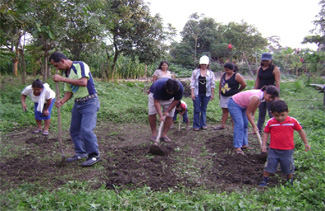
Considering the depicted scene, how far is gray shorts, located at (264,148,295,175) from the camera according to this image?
3.39m

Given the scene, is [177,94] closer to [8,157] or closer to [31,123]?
[8,157]

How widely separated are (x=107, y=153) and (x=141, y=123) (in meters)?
2.69

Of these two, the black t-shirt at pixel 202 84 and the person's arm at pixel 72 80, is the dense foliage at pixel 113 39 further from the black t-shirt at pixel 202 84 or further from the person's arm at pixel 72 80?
the black t-shirt at pixel 202 84

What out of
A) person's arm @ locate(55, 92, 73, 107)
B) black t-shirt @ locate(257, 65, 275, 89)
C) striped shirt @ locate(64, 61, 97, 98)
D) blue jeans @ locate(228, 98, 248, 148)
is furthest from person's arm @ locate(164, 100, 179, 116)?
black t-shirt @ locate(257, 65, 275, 89)

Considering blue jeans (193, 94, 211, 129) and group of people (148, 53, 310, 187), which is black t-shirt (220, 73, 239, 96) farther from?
blue jeans (193, 94, 211, 129)

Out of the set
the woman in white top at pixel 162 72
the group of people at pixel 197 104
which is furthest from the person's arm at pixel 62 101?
the woman in white top at pixel 162 72

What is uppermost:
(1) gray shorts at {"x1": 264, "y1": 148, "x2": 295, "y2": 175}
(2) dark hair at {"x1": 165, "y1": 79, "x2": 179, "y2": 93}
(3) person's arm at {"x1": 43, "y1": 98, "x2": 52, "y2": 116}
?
(2) dark hair at {"x1": 165, "y1": 79, "x2": 179, "y2": 93}

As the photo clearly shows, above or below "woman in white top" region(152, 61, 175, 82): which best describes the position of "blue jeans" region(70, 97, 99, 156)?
below

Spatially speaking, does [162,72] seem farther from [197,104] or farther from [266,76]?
[266,76]

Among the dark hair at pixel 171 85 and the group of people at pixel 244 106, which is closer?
the group of people at pixel 244 106

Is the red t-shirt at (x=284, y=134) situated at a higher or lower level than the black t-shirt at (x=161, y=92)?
lower

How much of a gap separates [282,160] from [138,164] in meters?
2.01

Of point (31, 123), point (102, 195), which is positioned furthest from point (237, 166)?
point (31, 123)

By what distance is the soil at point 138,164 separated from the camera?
11.5 ft
